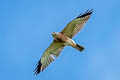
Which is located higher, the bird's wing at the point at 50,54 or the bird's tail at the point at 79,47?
the bird's wing at the point at 50,54

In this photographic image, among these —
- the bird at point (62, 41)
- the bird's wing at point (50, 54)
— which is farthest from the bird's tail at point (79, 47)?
the bird's wing at point (50, 54)

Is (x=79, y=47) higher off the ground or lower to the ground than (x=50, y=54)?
lower

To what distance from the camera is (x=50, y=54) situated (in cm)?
1998

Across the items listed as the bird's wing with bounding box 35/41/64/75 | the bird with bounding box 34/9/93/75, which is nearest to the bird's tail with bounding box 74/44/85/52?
the bird with bounding box 34/9/93/75

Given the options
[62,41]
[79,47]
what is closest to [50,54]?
[62,41]

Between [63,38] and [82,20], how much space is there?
1.37m

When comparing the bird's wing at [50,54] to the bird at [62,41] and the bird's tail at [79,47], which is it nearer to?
the bird at [62,41]

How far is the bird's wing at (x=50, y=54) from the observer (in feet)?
65.2

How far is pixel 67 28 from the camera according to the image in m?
19.4

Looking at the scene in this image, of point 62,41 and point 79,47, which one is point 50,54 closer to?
point 62,41

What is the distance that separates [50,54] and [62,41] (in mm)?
1030

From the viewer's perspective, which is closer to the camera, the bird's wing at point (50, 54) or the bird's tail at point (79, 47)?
the bird's tail at point (79, 47)

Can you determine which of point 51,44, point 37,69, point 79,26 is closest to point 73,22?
point 79,26

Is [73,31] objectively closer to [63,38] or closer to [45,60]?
[63,38]
